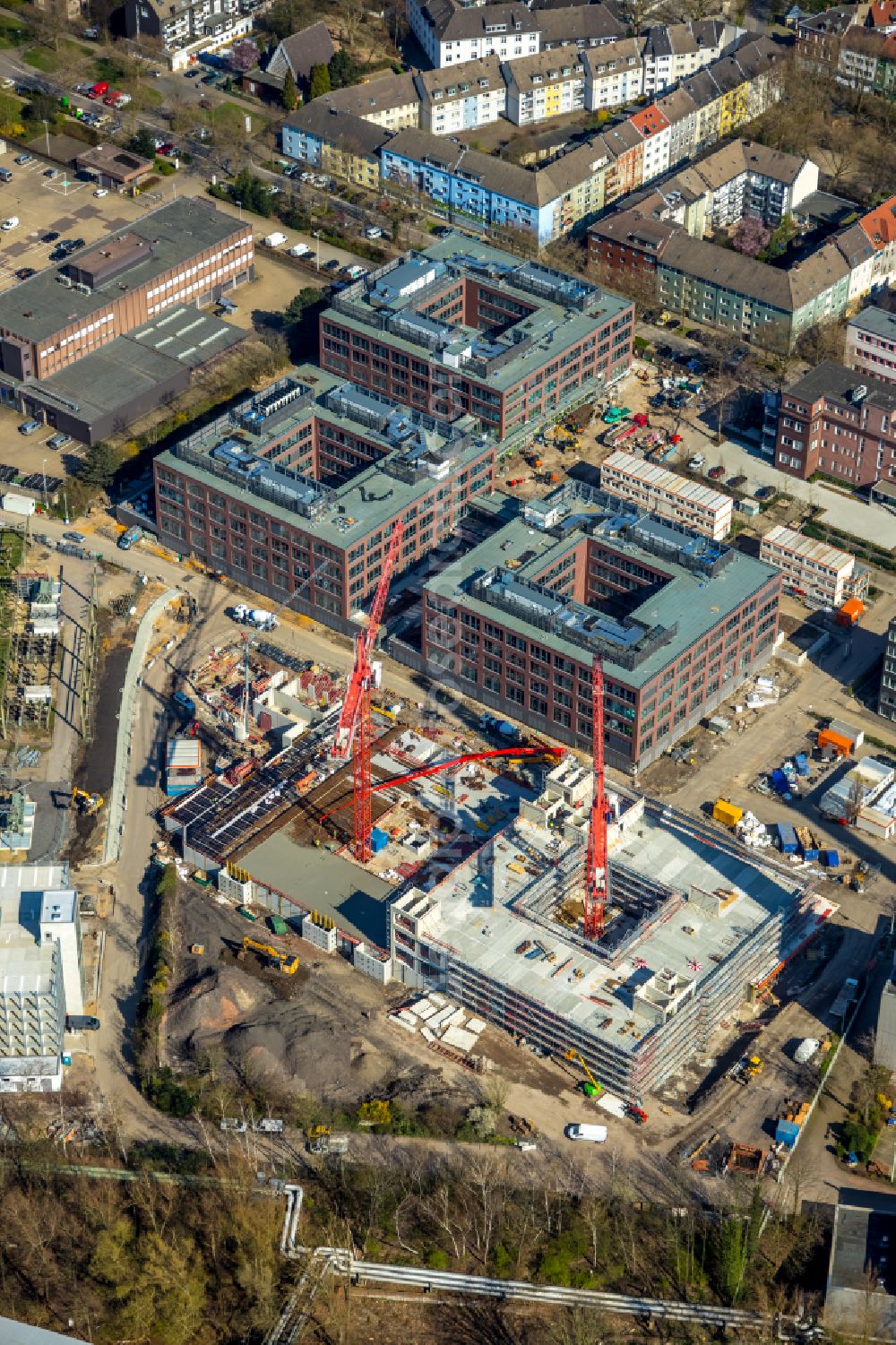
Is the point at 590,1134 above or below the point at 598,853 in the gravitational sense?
below

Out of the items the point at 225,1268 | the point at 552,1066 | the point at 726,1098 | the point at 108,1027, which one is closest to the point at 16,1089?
the point at 108,1027

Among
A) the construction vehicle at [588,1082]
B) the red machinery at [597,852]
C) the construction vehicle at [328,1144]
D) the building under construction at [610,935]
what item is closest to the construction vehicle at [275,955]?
the building under construction at [610,935]

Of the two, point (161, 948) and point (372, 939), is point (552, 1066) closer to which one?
point (372, 939)

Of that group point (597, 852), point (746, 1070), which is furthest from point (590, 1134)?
point (597, 852)

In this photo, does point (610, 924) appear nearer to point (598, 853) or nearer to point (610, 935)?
point (610, 935)

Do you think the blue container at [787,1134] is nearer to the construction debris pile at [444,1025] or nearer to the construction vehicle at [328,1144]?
the construction debris pile at [444,1025]

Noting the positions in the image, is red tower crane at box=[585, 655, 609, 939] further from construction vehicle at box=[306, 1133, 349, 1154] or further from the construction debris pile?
construction vehicle at box=[306, 1133, 349, 1154]
